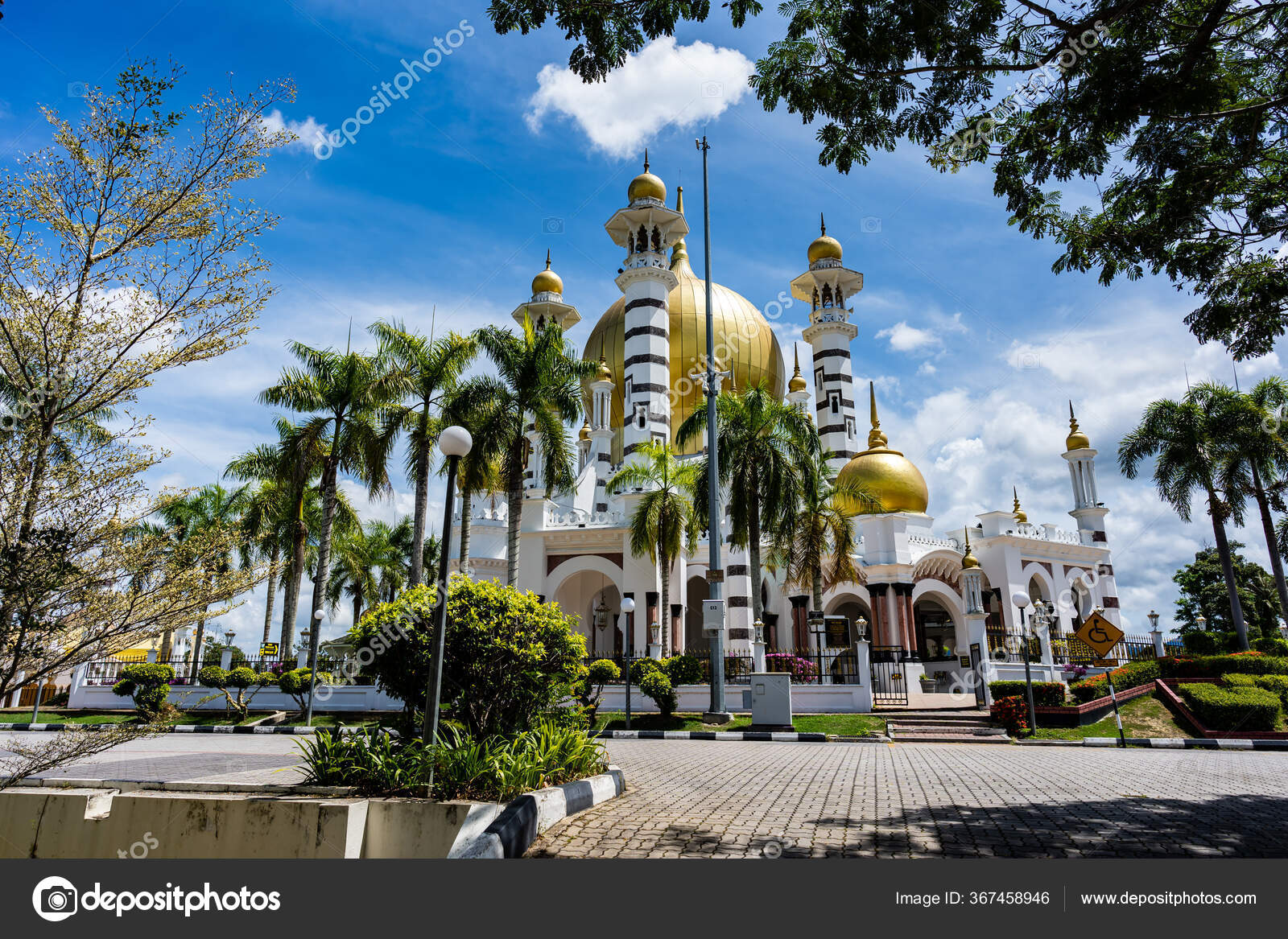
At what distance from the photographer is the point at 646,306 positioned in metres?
38.9

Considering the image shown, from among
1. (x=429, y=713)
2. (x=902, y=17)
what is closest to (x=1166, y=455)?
(x=902, y=17)

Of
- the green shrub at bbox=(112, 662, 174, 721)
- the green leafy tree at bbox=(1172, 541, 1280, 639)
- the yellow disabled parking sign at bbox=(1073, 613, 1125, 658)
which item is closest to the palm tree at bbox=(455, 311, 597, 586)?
the green shrub at bbox=(112, 662, 174, 721)

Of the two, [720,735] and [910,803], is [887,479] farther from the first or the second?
[910,803]

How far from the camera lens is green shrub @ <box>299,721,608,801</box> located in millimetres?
7082

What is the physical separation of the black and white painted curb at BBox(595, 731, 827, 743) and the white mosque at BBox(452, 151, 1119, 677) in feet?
34.1

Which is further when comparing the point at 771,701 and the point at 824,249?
the point at 824,249

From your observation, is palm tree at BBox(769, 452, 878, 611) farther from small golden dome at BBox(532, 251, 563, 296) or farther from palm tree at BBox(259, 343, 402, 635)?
small golden dome at BBox(532, 251, 563, 296)

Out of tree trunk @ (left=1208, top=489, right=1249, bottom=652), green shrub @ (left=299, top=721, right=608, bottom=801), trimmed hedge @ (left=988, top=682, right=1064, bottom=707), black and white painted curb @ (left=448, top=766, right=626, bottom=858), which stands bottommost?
black and white painted curb @ (left=448, top=766, right=626, bottom=858)

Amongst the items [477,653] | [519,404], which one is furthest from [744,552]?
[477,653]
